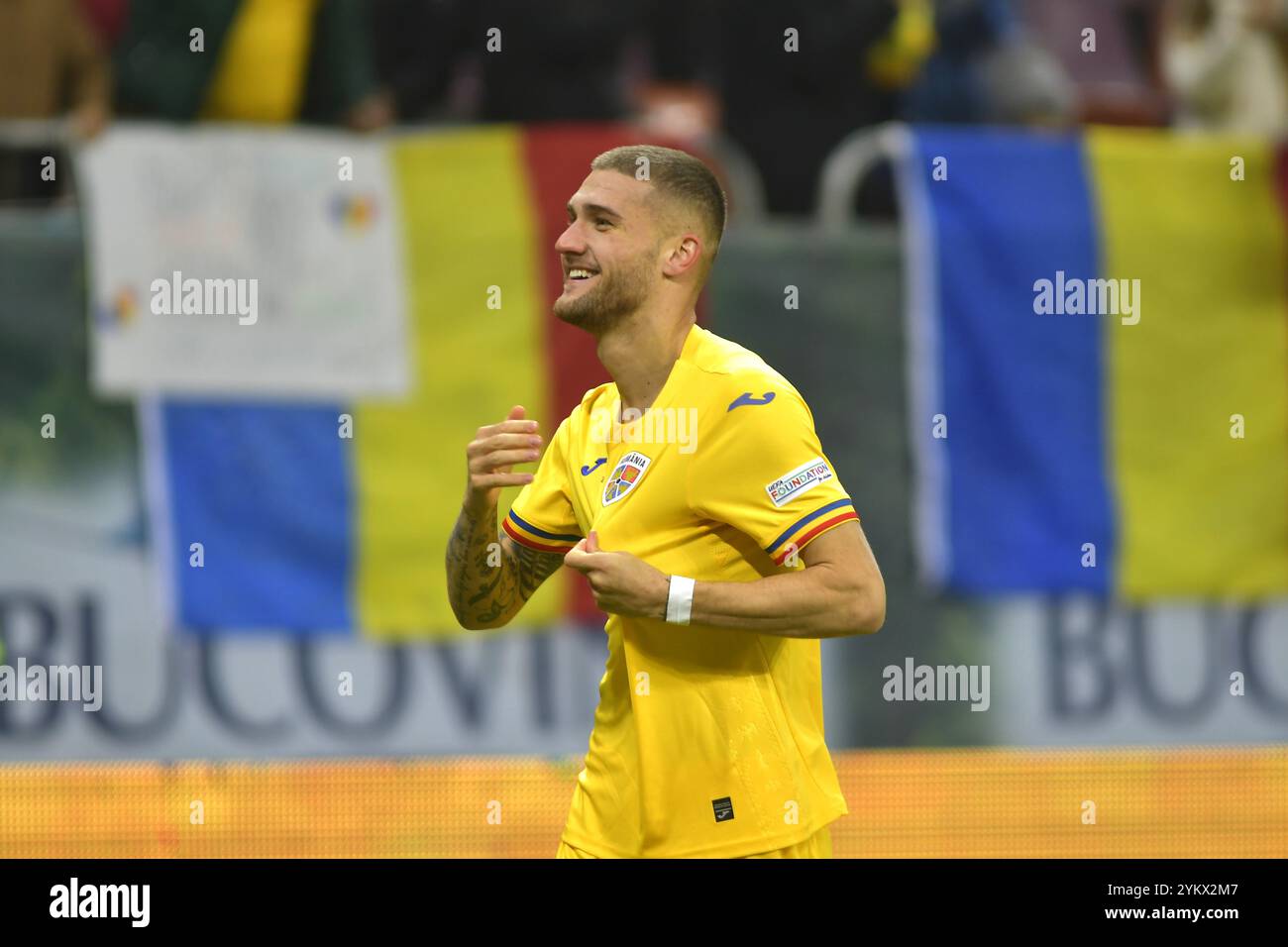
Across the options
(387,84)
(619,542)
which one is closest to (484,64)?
(387,84)

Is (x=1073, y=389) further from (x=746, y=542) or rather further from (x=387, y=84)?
(x=746, y=542)

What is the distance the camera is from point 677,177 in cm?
437

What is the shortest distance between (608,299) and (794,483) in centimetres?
67

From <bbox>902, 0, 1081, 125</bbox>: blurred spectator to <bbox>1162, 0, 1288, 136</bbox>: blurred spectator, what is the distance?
725 millimetres

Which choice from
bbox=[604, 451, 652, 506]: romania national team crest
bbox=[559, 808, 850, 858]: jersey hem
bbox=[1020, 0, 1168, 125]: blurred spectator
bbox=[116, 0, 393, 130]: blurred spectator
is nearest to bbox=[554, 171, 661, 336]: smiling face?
bbox=[604, 451, 652, 506]: romania national team crest

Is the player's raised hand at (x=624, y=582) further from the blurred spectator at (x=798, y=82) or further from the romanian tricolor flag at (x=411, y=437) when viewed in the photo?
the blurred spectator at (x=798, y=82)

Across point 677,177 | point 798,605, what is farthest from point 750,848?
point 677,177

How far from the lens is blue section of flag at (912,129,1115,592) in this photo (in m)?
8.59

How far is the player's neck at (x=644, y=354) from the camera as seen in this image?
4336 millimetres

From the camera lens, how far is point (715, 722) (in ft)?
13.6

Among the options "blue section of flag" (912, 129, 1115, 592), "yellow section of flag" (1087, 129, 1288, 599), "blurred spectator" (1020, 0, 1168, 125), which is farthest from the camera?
"blurred spectator" (1020, 0, 1168, 125)

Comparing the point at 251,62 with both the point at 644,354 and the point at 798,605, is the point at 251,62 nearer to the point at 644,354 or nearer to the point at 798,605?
the point at 644,354

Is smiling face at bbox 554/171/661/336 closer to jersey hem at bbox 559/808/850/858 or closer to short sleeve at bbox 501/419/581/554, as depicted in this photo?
short sleeve at bbox 501/419/581/554

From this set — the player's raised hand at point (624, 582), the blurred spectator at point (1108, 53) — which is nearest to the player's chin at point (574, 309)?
the player's raised hand at point (624, 582)
